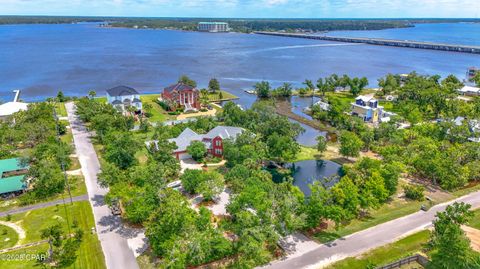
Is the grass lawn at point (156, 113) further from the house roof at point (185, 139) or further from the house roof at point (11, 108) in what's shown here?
the house roof at point (11, 108)

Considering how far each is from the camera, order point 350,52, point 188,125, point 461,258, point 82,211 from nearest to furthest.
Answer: point 461,258
point 82,211
point 188,125
point 350,52

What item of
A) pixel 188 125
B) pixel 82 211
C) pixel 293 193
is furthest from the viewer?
pixel 188 125

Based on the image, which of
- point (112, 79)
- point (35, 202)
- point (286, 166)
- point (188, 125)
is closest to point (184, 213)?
point (35, 202)

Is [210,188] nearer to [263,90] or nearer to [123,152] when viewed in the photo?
[123,152]

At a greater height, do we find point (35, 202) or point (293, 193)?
point (293, 193)

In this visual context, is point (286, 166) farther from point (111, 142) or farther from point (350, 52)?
point (350, 52)

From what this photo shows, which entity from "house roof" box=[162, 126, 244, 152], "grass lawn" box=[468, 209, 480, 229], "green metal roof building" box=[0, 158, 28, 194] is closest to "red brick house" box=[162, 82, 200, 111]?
"house roof" box=[162, 126, 244, 152]

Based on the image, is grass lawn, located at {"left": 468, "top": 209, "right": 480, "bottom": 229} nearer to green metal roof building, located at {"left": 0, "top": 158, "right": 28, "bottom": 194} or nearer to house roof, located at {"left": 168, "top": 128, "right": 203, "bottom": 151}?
house roof, located at {"left": 168, "top": 128, "right": 203, "bottom": 151}
